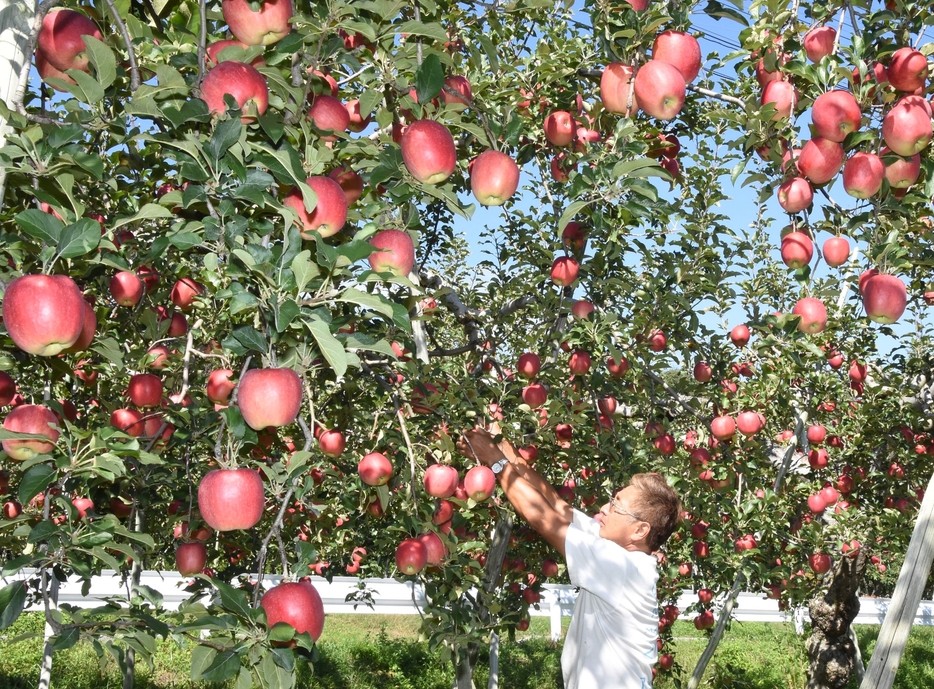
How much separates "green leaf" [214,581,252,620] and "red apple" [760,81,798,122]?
167cm

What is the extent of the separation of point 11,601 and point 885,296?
2.23 meters

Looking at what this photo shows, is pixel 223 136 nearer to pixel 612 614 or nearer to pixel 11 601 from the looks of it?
pixel 11 601

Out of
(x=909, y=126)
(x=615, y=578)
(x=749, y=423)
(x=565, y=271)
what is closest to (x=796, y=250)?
(x=909, y=126)

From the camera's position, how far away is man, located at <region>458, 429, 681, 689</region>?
7.47ft

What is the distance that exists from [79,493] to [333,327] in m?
1.46

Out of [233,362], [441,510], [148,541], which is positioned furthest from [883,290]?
[233,362]

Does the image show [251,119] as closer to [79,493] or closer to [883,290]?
[79,493]

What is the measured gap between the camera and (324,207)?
4.84 ft

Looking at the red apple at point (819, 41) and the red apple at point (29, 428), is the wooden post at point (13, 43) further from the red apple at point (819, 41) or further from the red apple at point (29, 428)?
the red apple at point (819, 41)

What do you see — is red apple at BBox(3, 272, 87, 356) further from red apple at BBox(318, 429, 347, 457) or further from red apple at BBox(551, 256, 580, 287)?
red apple at BBox(551, 256, 580, 287)

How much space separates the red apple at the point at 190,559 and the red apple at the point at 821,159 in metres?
2.06

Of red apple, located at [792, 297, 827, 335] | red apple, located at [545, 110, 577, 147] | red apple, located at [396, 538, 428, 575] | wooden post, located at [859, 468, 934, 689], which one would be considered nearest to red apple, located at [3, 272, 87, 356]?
red apple, located at [396, 538, 428, 575]

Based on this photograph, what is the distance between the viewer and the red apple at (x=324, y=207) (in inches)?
57.9

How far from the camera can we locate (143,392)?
7.62 ft
